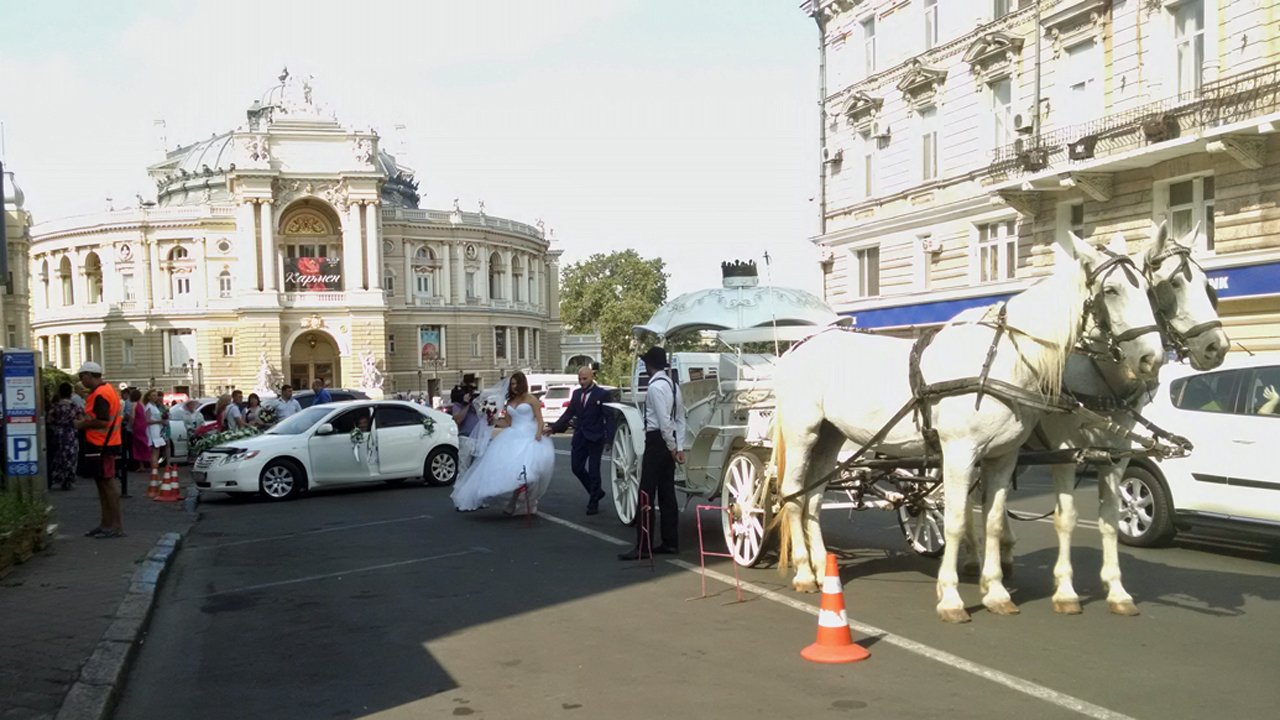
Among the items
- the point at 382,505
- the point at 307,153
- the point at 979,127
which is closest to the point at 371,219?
the point at 307,153

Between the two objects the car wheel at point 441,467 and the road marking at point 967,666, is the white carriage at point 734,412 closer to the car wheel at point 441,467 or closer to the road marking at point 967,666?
the road marking at point 967,666

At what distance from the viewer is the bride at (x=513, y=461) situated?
12.9 meters

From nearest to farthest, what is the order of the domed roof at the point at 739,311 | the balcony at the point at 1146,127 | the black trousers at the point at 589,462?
1. the domed roof at the point at 739,311
2. the black trousers at the point at 589,462
3. the balcony at the point at 1146,127

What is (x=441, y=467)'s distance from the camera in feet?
60.2

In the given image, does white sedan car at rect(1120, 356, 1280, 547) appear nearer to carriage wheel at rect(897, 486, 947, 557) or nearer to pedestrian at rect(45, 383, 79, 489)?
carriage wheel at rect(897, 486, 947, 557)

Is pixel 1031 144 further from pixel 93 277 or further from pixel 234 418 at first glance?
pixel 93 277

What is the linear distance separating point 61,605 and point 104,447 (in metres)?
Result: 4.29

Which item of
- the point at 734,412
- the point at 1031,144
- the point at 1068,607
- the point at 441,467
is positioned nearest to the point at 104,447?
the point at 441,467

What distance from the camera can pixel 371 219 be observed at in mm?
81375

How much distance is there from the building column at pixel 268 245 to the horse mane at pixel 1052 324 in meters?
78.4

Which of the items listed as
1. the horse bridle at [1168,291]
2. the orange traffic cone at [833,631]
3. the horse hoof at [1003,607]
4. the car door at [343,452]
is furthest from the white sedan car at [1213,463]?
the car door at [343,452]

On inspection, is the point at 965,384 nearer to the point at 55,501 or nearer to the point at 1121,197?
the point at 55,501

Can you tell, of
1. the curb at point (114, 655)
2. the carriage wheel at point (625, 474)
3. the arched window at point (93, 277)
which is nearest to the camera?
the curb at point (114, 655)

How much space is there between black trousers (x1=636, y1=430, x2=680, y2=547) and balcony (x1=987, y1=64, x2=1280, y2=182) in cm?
1472
